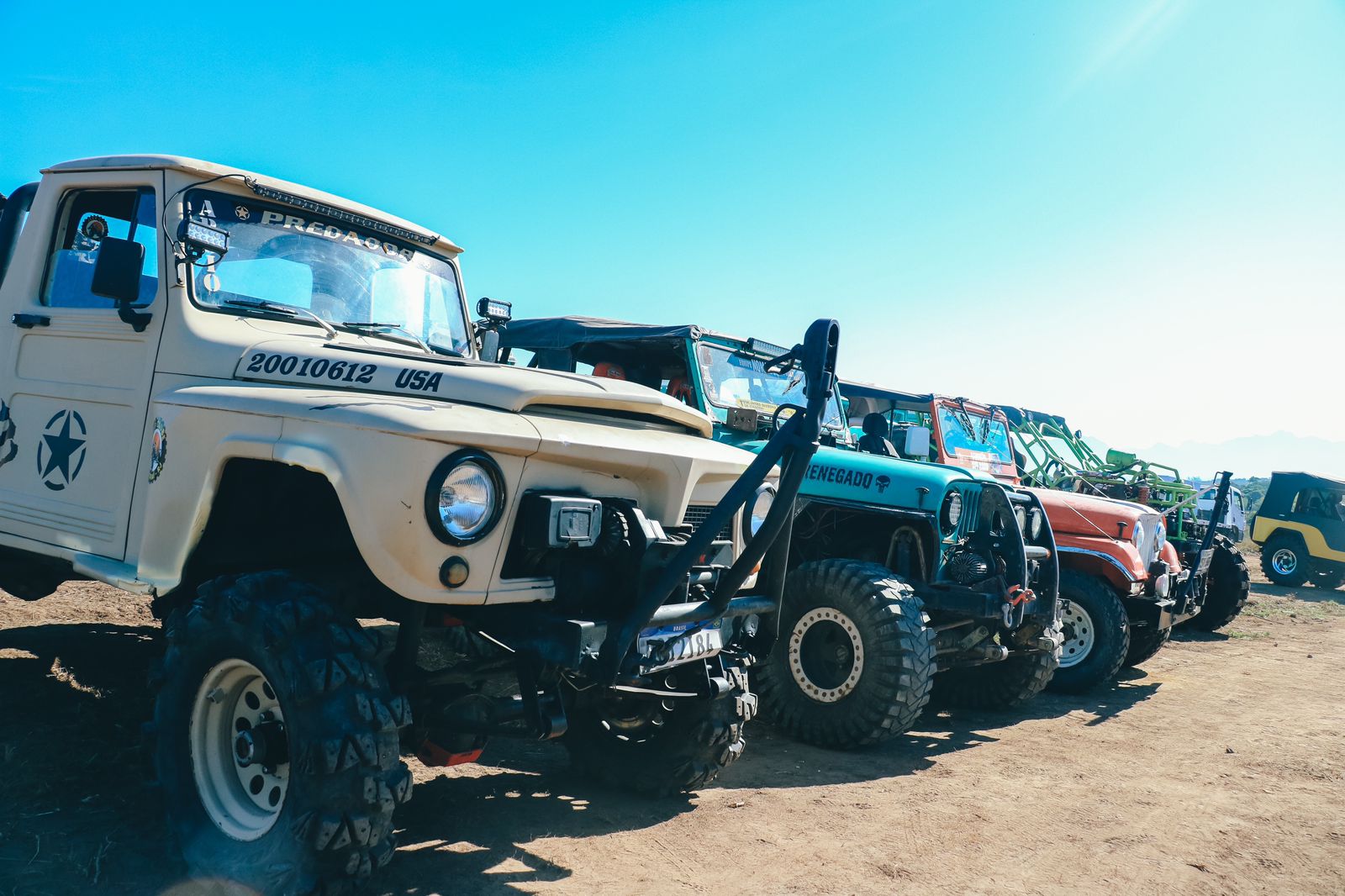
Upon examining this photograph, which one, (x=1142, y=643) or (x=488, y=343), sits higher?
(x=488, y=343)

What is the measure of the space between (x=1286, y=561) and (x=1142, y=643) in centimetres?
1224

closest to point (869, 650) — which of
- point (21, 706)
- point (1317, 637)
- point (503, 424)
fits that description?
point (503, 424)

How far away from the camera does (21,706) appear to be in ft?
13.9

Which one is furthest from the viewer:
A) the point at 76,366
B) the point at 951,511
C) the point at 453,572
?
the point at 951,511

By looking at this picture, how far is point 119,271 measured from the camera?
11.2ft

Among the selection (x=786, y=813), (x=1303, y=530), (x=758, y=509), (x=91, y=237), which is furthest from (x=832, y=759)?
(x=1303, y=530)

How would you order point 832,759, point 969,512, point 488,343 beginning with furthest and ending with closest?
1. point 969,512
2. point 832,759
3. point 488,343

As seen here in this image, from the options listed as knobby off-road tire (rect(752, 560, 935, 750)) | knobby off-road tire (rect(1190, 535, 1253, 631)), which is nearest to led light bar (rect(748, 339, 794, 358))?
knobby off-road tire (rect(752, 560, 935, 750))

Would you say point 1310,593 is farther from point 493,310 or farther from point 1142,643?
point 493,310

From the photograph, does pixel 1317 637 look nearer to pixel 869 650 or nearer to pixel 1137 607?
pixel 1137 607

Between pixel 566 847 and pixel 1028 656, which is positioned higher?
pixel 1028 656

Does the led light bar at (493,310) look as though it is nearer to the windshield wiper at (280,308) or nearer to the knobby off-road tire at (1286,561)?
the windshield wiper at (280,308)

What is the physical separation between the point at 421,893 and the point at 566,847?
0.63 m

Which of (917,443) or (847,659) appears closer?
(847,659)
